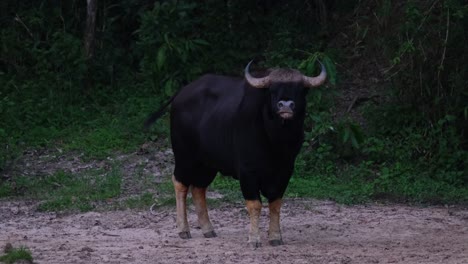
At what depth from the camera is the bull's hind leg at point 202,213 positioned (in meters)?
10.5

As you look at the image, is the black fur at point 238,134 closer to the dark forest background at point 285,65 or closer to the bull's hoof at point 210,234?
the bull's hoof at point 210,234

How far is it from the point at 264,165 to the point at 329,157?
3805 millimetres

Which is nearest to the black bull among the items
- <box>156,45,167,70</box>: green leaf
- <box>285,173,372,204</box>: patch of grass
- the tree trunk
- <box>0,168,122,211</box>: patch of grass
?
<box>0,168,122,211</box>: patch of grass

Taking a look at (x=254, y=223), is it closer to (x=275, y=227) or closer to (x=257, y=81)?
(x=275, y=227)

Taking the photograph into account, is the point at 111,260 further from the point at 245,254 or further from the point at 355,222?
the point at 355,222

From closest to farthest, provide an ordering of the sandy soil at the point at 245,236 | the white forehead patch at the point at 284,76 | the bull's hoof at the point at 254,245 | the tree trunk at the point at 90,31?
the sandy soil at the point at 245,236 → the white forehead patch at the point at 284,76 → the bull's hoof at the point at 254,245 → the tree trunk at the point at 90,31

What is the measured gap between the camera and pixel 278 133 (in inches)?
381

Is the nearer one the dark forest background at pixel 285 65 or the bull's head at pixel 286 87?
the bull's head at pixel 286 87

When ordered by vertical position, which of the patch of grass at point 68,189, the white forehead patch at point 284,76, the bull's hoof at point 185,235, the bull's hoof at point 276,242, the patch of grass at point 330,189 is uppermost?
the white forehead patch at point 284,76

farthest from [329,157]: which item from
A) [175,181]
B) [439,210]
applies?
[175,181]

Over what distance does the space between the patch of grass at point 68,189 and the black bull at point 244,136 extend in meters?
1.79

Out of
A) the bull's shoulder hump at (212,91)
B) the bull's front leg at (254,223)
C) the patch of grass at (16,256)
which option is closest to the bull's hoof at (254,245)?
the bull's front leg at (254,223)

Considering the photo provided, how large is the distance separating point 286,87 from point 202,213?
173 centimetres

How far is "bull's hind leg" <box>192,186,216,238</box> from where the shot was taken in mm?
10547
